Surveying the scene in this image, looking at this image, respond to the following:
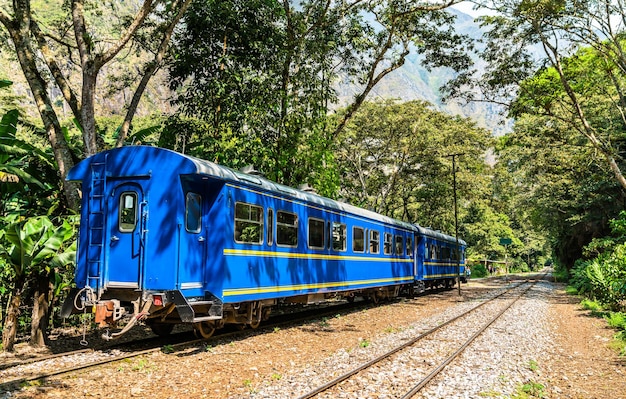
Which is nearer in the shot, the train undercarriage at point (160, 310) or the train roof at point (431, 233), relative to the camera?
the train undercarriage at point (160, 310)

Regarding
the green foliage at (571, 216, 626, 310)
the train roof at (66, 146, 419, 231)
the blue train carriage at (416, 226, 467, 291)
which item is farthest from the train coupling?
the blue train carriage at (416, 226, 467, 291)

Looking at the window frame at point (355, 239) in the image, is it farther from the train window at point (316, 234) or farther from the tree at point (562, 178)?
the tree at point (562, 178)

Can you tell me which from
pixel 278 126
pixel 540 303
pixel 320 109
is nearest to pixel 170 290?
pixel 278 126

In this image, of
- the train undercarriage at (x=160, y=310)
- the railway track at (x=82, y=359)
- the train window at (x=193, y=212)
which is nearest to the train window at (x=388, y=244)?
the train undercarriage at (x=160, y=310)

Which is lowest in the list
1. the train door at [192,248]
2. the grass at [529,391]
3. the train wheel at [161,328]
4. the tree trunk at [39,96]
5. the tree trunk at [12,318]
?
the grass at [529,391]

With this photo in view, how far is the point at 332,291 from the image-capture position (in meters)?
13.4

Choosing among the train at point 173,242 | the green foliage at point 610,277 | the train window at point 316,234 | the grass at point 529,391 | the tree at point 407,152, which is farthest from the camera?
the tree at point 407,152

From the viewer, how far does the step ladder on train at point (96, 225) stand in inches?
332

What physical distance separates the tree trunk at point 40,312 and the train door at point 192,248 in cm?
266

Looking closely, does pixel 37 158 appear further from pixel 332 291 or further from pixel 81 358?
pixel 332 291

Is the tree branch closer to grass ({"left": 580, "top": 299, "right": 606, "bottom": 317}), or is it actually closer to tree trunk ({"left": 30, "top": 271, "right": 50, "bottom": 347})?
tree trunk ({"left": 30, "top": 271, "right": 50, "bottom": 347})

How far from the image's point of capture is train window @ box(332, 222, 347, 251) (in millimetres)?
13531

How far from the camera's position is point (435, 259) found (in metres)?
24.2

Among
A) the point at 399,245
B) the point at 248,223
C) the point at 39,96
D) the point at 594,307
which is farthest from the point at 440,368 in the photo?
the point at 594,307
